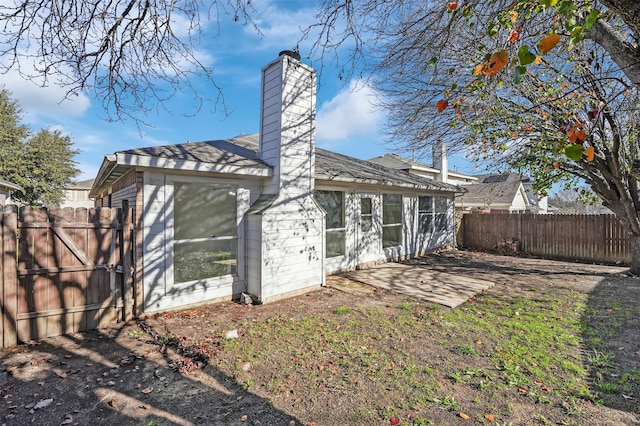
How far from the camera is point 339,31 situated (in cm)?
365

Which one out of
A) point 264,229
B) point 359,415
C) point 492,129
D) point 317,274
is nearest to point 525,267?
point 492,129

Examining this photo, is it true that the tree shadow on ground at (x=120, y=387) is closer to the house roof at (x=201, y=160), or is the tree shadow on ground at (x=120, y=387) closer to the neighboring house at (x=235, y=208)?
the neighboring house at (x=235, y=208)

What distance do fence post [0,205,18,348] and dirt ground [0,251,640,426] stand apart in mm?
224

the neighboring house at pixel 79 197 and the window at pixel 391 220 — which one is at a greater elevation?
the neighboring house at pixel 79 197

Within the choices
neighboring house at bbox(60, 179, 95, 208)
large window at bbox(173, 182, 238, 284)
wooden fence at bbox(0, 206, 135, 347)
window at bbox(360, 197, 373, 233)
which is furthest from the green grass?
neighboring house at bbox(60, 179, 95, 208)

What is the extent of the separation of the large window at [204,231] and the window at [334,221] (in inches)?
102

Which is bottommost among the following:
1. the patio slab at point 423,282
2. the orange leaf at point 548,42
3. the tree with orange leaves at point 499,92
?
the patio slab at point 423,282

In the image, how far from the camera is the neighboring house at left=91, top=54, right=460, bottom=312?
490 cm

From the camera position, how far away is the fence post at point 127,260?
4.62 meters

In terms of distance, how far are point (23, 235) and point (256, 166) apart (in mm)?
3355

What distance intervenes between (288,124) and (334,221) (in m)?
3.02

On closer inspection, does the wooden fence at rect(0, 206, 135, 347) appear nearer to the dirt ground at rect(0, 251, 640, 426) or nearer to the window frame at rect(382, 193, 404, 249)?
the dirt ground at rect(0, 251, 640, 426)

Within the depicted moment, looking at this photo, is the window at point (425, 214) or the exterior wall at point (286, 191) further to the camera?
the window at point (425, 214)

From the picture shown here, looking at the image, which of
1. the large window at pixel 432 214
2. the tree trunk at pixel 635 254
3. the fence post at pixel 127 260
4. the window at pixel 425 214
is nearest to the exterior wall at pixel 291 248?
the fence post at pixel 127 260
